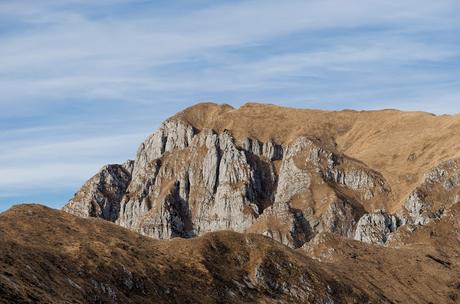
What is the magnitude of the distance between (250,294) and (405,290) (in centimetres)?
5526

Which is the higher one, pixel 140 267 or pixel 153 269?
pixel 140 267

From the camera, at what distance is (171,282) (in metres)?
148

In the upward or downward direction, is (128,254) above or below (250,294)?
above

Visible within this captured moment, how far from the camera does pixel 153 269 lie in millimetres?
149500

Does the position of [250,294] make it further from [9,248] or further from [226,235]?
[9,248]

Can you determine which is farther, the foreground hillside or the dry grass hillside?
the foreground hillside

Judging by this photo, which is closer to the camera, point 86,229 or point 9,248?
point 9,248

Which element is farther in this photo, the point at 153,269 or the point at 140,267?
the point at 153,269

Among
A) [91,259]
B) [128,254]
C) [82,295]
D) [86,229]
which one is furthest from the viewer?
[86,229]

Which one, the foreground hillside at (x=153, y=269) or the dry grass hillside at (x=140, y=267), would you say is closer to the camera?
the dry grass hillside at (x=140, y=267)

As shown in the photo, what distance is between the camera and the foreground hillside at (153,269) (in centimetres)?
12306

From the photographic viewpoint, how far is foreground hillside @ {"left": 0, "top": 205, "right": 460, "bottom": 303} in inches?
4845

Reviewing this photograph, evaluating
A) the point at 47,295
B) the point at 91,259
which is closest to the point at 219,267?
the point at 91,259

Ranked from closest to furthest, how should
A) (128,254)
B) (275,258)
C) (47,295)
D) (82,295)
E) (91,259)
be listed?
(47,295) < (82,295) < (91,259) < (128,254) < (275,258)
